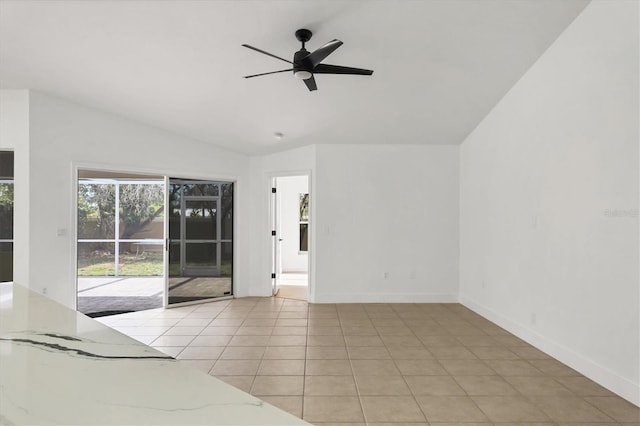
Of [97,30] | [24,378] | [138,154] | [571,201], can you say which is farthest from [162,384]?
[138,154]

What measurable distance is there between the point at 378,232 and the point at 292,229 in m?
3.60

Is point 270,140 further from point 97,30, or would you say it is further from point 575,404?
point 575,404

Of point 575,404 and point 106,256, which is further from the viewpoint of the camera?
point 106,256

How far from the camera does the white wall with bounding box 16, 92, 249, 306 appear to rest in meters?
4.07

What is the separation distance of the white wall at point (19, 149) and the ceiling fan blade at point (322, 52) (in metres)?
→ 3.43

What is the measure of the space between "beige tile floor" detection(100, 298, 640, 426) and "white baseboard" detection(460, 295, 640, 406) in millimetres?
64

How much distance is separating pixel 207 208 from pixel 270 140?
149 centimetres

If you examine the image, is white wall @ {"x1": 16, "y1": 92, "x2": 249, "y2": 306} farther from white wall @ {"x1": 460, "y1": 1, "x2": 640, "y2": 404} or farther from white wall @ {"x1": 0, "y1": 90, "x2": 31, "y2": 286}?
white wall @ {"x1": 460, "y1": 1, "x2": 640, "y2": 404}

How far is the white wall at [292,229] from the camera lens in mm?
8758

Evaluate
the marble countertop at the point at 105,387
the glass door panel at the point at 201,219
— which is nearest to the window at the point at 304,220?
the glass door panel at the point at 201,219

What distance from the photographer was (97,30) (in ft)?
9.70

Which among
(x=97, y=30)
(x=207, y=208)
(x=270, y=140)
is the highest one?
(x=97, y=30)

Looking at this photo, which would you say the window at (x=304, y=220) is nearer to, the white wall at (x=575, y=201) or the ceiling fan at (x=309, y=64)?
the white wall at (x=575, y=201)

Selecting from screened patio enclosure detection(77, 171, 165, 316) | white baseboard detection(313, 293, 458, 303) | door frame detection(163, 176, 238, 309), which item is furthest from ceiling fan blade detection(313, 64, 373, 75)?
screened patio enclosure detection(77, 171, 165, 316)
